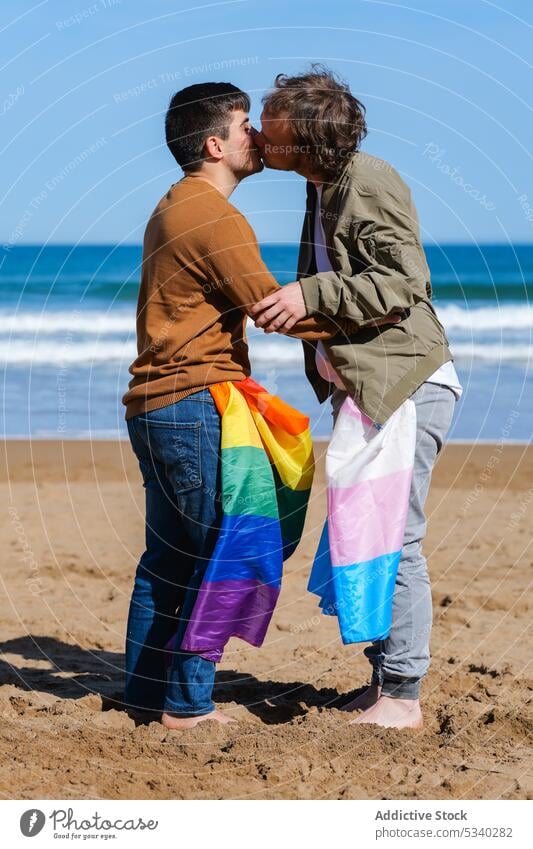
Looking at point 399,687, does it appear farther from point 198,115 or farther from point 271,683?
point 198,115

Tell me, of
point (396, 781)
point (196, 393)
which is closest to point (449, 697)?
point (396, 781)

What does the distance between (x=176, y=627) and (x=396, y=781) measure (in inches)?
42.1

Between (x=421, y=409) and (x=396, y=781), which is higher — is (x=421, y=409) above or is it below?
above

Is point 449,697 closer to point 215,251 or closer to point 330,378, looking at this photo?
point 330,378

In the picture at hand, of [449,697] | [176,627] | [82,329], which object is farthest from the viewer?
[82,329]

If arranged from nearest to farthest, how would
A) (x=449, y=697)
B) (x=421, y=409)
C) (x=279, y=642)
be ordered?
(x=421, y=409) → (x=449, y=697) → (x=279, y=642)

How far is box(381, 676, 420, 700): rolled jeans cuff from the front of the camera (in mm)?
4199

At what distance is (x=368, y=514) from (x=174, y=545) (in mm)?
780

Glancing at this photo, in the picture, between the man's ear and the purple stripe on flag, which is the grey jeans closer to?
the purple stripe on flag

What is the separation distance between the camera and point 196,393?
3992mm

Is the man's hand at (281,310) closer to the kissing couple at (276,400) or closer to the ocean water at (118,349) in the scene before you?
the kissing couple at (276,400)

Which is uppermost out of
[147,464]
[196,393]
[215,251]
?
[215,251]

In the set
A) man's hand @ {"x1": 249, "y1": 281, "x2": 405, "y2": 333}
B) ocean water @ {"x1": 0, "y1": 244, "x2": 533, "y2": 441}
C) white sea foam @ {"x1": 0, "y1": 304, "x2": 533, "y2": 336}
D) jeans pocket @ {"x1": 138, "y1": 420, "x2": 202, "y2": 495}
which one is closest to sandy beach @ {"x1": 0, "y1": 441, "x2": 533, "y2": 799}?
jeans pocket @ {"x1": 138, "y1": 420, "x2": 202, "y2": 495}

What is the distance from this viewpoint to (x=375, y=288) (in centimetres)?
380
